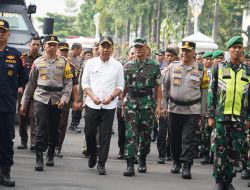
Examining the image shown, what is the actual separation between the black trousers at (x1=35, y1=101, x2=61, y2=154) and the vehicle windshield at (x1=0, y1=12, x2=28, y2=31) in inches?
318

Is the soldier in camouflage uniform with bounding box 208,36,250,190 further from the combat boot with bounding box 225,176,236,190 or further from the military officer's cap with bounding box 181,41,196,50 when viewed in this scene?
the military officer's cap with bounding box 181,41,196,50

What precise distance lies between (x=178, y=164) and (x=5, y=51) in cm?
362

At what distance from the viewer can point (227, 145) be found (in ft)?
33.9

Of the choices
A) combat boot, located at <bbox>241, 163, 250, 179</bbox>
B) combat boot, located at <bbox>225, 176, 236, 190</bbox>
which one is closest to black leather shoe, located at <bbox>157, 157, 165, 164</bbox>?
combat boot, located at <bbox>241, 163, 250, 179</bbox>

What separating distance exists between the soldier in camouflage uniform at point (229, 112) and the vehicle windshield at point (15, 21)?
34.2 ft

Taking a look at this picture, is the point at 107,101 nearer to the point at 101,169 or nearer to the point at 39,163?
the point at 101,169

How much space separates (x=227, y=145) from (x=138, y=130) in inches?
84.8

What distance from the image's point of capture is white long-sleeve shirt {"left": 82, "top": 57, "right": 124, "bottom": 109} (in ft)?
38.9

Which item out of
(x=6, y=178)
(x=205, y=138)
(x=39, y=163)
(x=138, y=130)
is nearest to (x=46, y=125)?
(x=39, y=163)

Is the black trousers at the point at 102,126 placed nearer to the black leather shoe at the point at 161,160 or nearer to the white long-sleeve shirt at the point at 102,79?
the white long-sleeve shirt at the point at 102,79

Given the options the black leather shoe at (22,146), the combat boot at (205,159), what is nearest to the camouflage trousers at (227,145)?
the combat boot at (205,159)

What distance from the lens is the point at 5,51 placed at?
10.2 meters

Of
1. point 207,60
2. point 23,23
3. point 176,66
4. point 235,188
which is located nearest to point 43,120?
point 176,66

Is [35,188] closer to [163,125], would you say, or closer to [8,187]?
[8,187]
